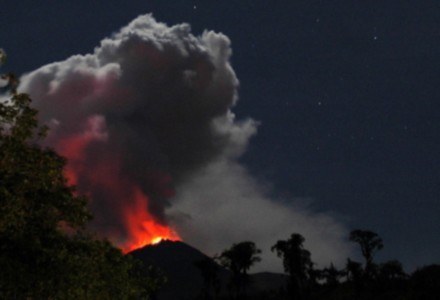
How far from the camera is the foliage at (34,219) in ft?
66.7

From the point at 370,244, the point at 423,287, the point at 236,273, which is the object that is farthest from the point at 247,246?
the point at 423,287

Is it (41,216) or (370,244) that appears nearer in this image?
(41,216)

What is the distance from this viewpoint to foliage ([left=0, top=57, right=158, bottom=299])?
2034cm

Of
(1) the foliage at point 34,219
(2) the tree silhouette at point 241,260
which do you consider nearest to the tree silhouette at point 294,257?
(2) the tree silhouette at point 241,260

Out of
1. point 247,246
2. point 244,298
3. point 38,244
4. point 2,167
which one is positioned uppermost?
point 247,246

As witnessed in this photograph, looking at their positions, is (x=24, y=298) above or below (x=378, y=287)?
below

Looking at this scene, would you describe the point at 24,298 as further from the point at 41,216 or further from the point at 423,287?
the point at 423,287

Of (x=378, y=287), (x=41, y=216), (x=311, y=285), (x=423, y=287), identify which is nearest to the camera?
(x=41, y=216)

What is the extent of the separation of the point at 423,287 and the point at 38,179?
6507cm

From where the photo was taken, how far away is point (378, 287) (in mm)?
94375

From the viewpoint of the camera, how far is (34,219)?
21.4 m

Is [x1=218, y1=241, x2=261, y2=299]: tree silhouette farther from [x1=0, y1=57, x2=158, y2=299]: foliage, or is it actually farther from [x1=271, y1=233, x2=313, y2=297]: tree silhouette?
[x1=0, y1=57, x2=158, y2=299]: foliage

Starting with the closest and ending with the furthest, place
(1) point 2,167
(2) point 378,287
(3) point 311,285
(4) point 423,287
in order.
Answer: (1) point 2,167 < (4) point 423,287 < (2) point 378,287 < (3) point 311,285

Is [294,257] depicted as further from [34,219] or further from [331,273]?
[34,219]
